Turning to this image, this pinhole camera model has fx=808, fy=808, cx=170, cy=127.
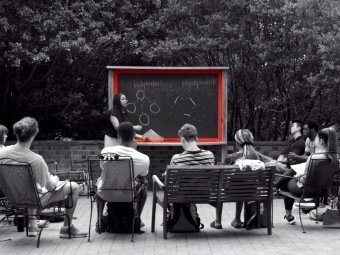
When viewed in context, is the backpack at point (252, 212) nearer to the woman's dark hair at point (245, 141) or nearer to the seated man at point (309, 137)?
the woman's dark hair at point (245, 141)

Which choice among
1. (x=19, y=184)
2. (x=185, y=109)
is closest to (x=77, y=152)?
(x=185, y=109)

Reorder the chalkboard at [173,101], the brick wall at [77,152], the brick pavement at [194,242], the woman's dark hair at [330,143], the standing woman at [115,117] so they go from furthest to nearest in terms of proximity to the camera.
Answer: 1. the brick wall at [77,152]
2. the chalkboard at [173,101]
3. the standing woman at [115,117]
4. the woman's dark hair at [330,143]
5. the brick pavement at [194,242]

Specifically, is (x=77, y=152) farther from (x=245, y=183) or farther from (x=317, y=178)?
(x=245, y=183)

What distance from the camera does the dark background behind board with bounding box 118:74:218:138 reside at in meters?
14.9

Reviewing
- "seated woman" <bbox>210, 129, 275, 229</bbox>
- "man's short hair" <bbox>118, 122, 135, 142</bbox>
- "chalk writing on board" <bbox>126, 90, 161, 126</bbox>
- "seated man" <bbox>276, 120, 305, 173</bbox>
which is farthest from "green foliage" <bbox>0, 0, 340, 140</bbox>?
"man's short hair" <bbox>118, 122, 135, 142</bbox>

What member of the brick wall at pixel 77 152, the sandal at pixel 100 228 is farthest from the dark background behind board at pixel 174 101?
the sandal at pixel 100 228

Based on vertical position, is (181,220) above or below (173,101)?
below

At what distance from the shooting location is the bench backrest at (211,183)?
8.92m

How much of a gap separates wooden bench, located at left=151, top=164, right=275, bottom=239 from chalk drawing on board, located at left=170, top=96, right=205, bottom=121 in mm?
5869

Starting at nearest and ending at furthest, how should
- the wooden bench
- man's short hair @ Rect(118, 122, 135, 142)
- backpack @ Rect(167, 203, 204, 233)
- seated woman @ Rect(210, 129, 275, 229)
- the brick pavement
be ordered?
1. the brick pavement
2. the wooden bench
3. man's short hair @ Rect(118, 122, 135, 142)
4. backpack @ Rect(167, 203, 204, 233)
5. seated woman @ Rect(210, 129, 275, 229)

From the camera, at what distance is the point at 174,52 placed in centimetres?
1512

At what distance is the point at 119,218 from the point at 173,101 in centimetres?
604

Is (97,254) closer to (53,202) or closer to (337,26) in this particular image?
(53,202)

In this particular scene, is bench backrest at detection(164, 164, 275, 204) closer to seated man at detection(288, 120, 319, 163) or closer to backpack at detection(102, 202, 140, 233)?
backpack at detection(102, 202, 140, 233)
